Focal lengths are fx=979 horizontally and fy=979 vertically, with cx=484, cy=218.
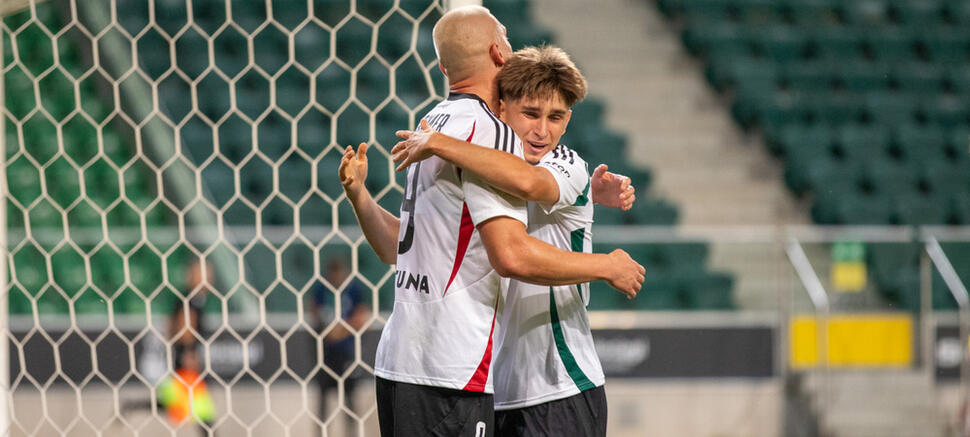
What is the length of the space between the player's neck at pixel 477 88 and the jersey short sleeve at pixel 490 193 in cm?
9

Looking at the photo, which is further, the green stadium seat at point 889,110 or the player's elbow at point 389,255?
the green stadium seat at point 889,110

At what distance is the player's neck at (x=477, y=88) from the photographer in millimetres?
1753

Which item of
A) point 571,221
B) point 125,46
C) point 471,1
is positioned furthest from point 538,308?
point 125,46

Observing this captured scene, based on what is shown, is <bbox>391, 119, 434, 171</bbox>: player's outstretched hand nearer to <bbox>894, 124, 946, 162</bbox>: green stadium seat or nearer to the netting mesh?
the netting mesh

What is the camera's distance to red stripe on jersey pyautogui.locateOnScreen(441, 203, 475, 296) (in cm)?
169

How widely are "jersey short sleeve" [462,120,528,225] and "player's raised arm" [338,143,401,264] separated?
1.07 feet

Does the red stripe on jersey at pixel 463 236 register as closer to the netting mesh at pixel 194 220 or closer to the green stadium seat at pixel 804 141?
the netting mesh at pixel 194 220

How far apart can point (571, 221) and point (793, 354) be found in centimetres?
347

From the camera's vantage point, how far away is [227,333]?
4.72 metres

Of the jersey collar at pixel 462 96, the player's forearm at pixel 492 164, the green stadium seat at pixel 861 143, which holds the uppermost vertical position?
the green stadium seat at pixel 861 143

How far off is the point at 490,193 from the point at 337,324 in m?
3.19

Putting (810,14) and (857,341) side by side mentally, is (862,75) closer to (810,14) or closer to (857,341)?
(810,14)

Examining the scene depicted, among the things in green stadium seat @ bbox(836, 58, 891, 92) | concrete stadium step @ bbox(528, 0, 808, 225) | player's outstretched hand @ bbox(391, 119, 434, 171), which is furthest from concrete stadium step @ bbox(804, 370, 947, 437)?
player's outstretched hand @ bbox(391, 119, 434, 171)

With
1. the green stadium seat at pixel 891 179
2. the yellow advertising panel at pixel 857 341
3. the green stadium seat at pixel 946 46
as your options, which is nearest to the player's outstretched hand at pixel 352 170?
the yellow advertising panel at pixel 857 341
